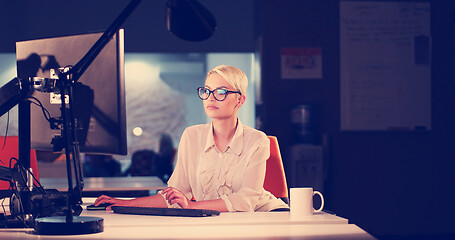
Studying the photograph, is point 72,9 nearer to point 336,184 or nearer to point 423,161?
point 336,184

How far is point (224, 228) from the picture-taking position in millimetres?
1644

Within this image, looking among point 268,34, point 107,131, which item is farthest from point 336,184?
point 107,131

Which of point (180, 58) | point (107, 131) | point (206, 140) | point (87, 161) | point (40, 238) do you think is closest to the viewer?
point (40, 238)

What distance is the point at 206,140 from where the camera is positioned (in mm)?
2328

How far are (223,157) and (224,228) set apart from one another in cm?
64

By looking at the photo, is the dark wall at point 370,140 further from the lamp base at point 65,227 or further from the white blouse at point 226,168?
the lamp base at point 65,227

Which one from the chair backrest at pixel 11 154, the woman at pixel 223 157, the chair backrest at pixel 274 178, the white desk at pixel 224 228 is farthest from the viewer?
the chair backrest at pixel 11 154

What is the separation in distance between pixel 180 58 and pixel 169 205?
4.87 m

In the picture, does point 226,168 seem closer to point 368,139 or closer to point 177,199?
point 177,199

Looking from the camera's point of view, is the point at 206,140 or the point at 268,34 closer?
the point at 206,140

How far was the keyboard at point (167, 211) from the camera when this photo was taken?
1.86 metres

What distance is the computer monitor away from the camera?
171 centimetres

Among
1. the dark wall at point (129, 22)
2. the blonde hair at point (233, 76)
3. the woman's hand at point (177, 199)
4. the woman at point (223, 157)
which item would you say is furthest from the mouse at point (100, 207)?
the dark wall at point (129, 22)

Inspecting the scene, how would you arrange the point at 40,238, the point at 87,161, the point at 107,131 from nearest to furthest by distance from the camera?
the point at 40,238 → the point at 107,131 → the point at 87,161
